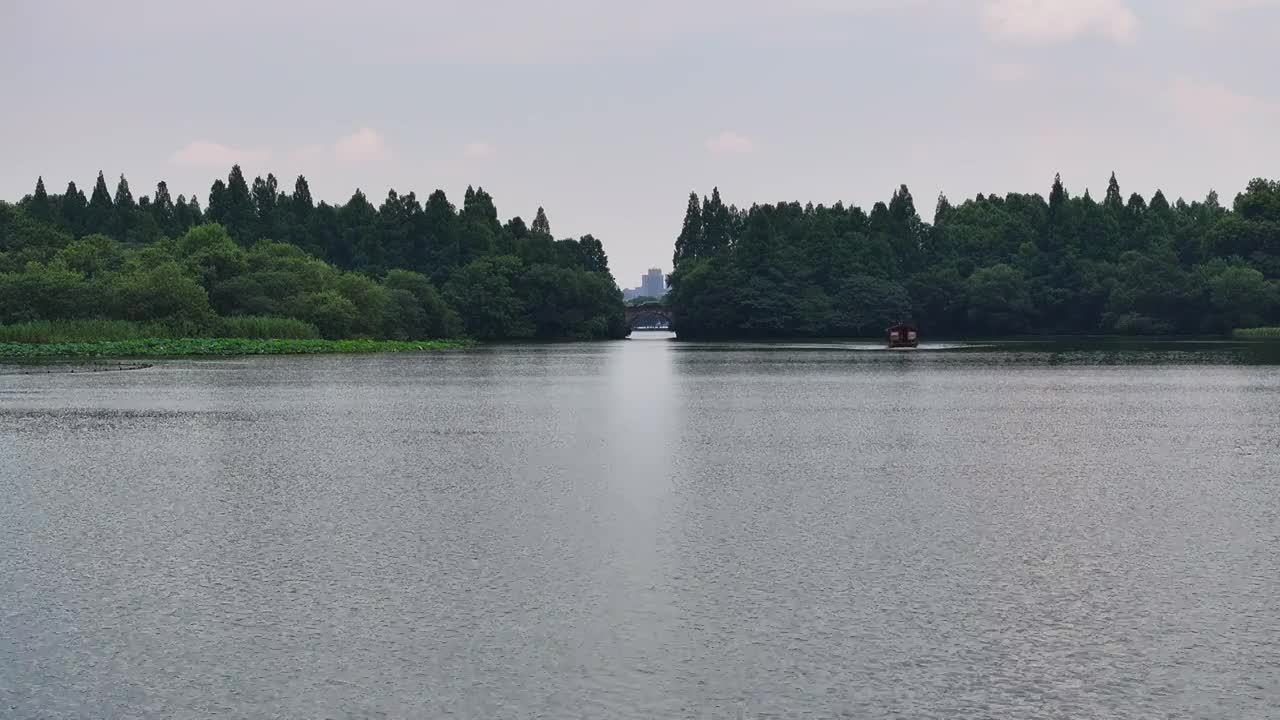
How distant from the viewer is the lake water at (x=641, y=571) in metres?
11.2

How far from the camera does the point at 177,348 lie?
111 m

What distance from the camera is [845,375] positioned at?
234 feet

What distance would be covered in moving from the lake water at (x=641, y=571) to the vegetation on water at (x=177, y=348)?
236ft

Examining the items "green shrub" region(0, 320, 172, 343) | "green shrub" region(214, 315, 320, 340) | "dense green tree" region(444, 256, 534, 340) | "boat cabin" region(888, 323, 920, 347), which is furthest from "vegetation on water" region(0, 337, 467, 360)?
"dense green tree" region(444, 256, 534, 340)

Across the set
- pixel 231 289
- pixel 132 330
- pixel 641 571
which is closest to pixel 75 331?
pixel 132 330

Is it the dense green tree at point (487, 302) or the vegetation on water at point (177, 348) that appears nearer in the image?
the vegetation on water at point (177, 348)

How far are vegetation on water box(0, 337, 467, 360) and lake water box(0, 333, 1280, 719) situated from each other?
72.1 m

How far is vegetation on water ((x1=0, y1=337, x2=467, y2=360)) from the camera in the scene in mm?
102562

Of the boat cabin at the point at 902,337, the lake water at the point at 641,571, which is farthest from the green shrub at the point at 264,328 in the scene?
the lake water at the point at 641,571

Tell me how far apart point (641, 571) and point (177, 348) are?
336 feet

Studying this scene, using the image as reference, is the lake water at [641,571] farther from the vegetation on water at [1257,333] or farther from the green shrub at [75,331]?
the vegetation on water at [1257,333]

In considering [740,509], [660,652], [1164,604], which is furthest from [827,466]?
[660,652]

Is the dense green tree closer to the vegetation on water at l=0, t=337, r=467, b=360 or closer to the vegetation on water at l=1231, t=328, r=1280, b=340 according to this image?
the vegetation on water at l=0, t=337, r=467, b=360

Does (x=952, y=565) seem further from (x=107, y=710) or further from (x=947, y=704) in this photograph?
(x=107, y=710)
